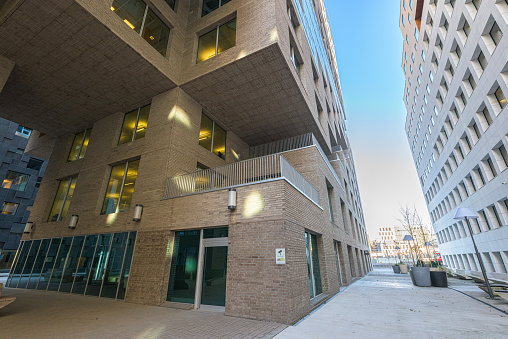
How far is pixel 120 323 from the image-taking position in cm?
627

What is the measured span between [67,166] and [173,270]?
39.0 ft

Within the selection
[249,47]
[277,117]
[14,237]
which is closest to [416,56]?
[277,117]

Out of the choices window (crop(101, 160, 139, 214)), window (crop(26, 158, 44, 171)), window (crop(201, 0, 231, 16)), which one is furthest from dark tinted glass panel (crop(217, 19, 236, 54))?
window (crop(26, 158, 44, 171))

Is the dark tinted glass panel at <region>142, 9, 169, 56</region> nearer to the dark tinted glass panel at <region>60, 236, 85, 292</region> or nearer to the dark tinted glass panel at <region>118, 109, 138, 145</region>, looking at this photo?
the dark tinted glass panel at <region>118, 109, 138, 145</region>

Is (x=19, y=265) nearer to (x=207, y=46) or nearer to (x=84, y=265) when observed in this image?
(x=84, y=265)

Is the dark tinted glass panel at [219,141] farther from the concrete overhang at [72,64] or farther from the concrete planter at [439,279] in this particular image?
the concrete planter at [439,279]

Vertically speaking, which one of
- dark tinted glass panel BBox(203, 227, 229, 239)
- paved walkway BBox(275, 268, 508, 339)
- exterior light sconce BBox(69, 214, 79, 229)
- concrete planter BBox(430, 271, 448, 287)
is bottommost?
paved walkway BBox(275, 268, 508, 339)

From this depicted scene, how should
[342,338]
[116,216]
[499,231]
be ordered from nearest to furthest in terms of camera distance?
1. [342,338]
2. [116,216]
3. [499,231]

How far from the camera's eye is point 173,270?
29.8 ft

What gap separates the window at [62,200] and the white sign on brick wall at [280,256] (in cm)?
1387

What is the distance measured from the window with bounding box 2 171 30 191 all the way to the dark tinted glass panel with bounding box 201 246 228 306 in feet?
139

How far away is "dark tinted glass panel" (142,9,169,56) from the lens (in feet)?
38.3

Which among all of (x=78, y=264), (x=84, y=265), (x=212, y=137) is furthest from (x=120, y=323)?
(x=212, y=137)

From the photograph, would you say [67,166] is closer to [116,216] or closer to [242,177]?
[116,216]
